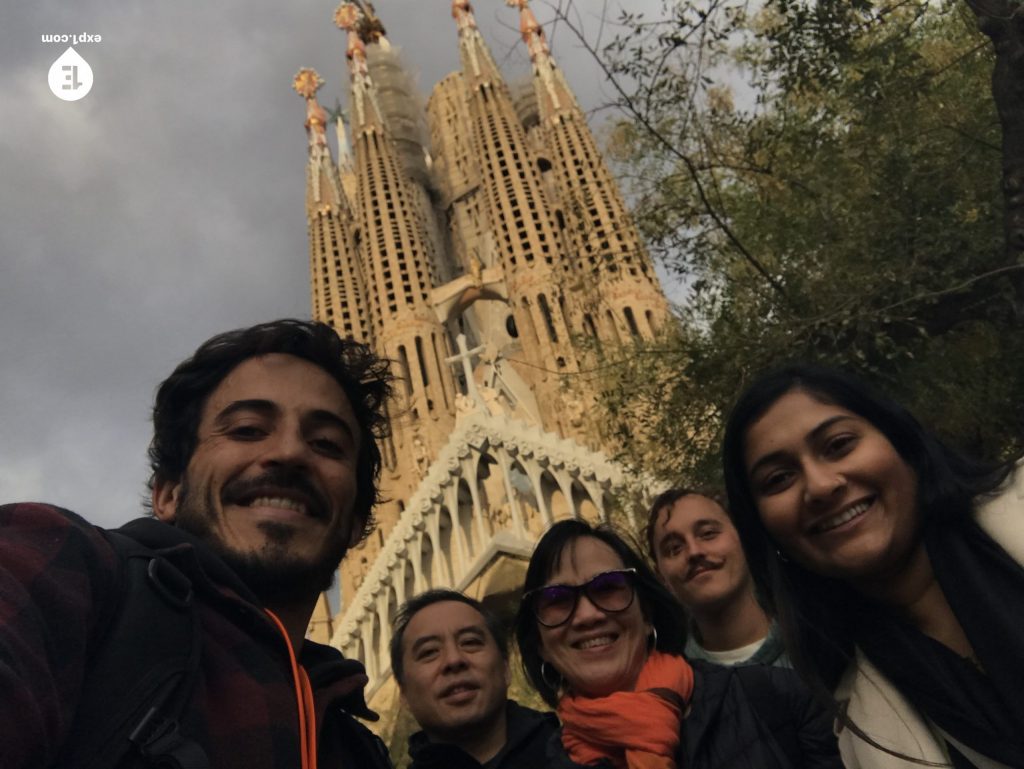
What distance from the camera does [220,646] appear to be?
1305 mm

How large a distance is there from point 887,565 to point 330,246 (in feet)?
100

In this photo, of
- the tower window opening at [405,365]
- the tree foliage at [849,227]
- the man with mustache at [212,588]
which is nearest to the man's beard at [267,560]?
the man with mustache at [212,588]

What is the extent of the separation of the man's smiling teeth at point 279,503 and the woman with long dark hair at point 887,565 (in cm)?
100

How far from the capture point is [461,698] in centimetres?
275

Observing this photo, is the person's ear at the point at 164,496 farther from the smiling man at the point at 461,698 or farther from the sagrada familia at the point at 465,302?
A: the sagrada familia at the point at 465,302

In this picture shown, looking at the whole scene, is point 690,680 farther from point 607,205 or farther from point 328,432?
point 607,205

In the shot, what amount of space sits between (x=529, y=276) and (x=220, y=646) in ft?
80.4

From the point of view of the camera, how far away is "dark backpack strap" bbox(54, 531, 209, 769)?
1.02 meters

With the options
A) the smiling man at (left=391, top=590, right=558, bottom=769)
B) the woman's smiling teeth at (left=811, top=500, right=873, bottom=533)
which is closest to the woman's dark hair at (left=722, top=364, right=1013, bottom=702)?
the woman's smiling teeth at (left=811, top=500, right=873, bottom=533)

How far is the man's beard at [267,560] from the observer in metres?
1.54

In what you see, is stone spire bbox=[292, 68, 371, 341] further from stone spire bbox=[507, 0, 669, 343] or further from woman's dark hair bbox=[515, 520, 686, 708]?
woman's dark hair bbox=[515, 520, 686, 708]

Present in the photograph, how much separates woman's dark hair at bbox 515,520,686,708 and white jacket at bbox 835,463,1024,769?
0.66m

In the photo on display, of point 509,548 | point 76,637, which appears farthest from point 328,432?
point 509,548

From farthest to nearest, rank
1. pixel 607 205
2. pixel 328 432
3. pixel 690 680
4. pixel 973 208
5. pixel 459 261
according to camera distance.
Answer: pixel 459 261 < pixel 607 205 < pixel 973 208 < pixel 690 680 < pixel 328 432
